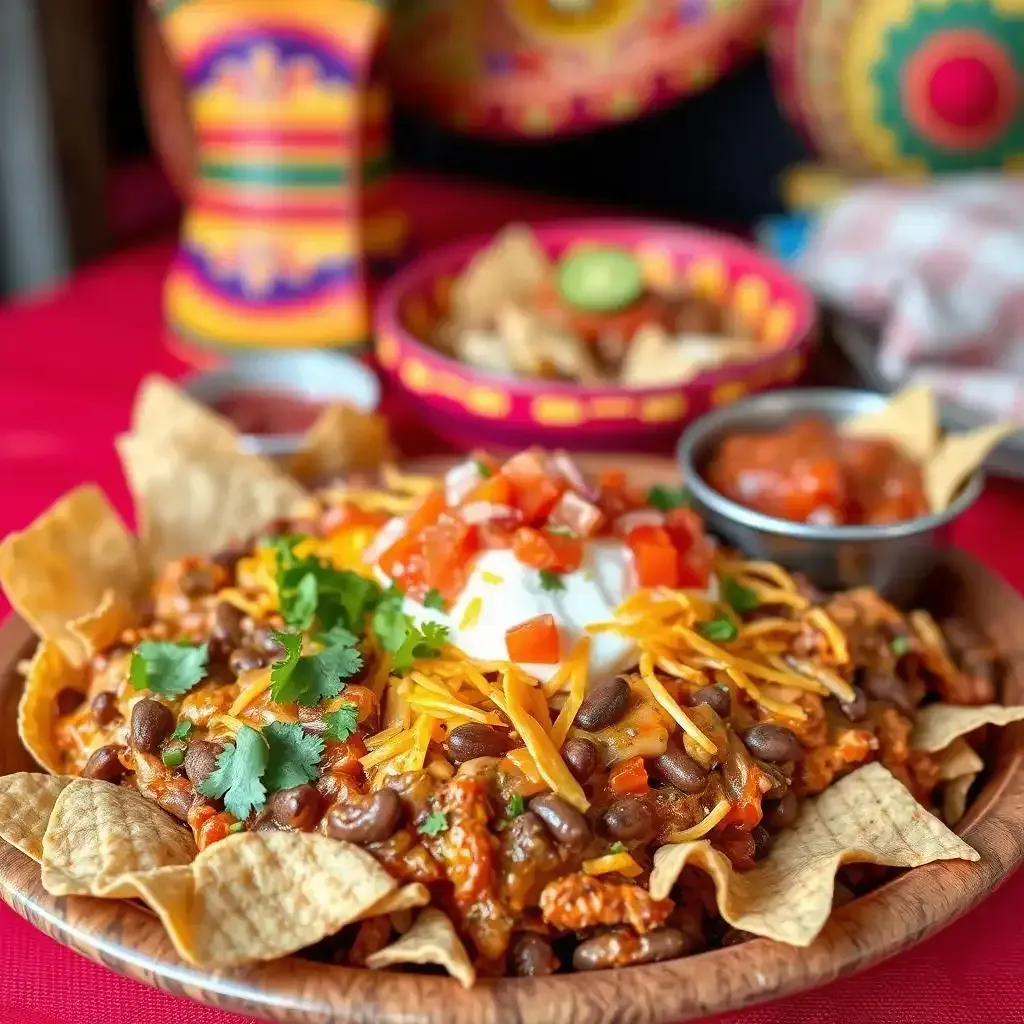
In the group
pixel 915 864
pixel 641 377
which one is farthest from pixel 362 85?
pixel 915 864

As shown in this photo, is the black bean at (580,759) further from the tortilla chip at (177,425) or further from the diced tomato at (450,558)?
the tortilla chip at (177,425)

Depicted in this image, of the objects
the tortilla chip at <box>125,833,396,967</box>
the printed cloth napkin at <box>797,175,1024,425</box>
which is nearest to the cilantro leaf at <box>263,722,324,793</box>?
the tortilla chip at <box>125,833,396,967</box>

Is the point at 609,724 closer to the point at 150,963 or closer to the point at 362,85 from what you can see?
the point at 150,963

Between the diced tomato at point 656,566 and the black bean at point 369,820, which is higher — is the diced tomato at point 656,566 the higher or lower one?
the higher one

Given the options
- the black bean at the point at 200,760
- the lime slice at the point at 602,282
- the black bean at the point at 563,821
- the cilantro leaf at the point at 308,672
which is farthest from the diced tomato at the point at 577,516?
the lime slice at the point at 602,282

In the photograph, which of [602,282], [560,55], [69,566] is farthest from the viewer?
[560,55]

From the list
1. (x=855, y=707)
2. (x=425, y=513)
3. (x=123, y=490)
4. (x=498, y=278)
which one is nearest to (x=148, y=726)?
(x=425, y=513)

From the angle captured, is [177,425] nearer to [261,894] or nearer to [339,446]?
[339,446]
